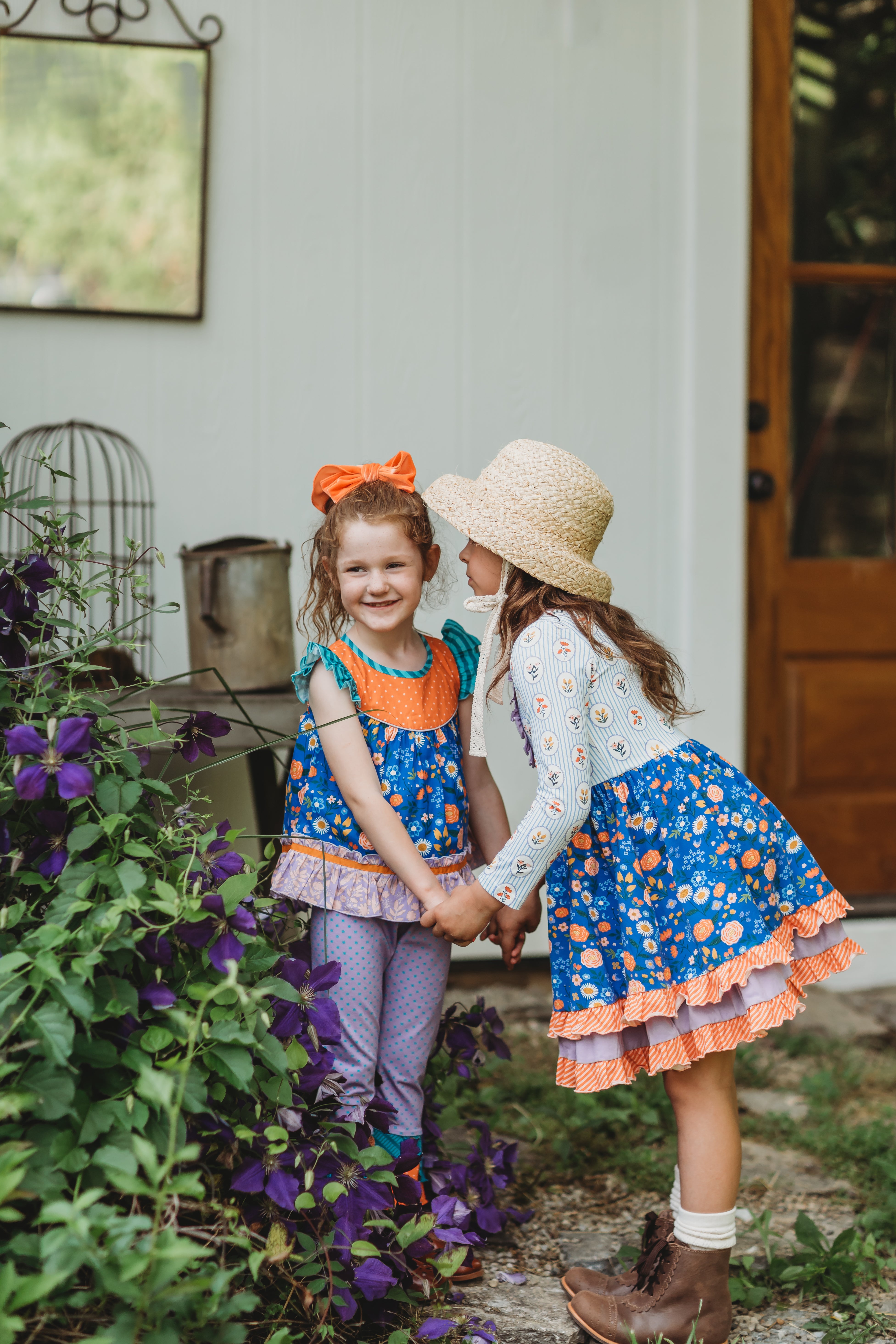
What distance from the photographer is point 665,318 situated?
275 cm

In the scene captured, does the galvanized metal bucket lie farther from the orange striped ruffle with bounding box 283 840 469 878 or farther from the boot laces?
the boot laces

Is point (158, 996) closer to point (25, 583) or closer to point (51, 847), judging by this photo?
point (51, 847)

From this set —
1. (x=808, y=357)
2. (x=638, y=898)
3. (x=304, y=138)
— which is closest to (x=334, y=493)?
(x=638, y=898)

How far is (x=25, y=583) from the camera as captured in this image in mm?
1271

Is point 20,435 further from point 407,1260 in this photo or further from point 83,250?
point 407,1260

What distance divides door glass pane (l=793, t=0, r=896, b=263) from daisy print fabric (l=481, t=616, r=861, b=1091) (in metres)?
1.96

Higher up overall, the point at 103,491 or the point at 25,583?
the point at 103,491

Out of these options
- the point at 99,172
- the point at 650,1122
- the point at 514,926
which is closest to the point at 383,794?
the point at 514,926

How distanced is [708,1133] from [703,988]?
19cm

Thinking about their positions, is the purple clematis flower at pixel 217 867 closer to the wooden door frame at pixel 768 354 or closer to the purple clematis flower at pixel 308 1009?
the purple clematis flower at pixel 308 1009

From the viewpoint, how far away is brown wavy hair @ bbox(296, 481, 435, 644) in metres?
1.53

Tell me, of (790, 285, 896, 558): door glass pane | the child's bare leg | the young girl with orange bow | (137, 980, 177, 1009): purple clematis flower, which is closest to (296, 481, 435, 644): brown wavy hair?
the young girl with orange bow

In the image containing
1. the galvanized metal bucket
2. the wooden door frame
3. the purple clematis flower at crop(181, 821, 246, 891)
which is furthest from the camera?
the wooden door frame

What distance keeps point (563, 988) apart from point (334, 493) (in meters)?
0.73
